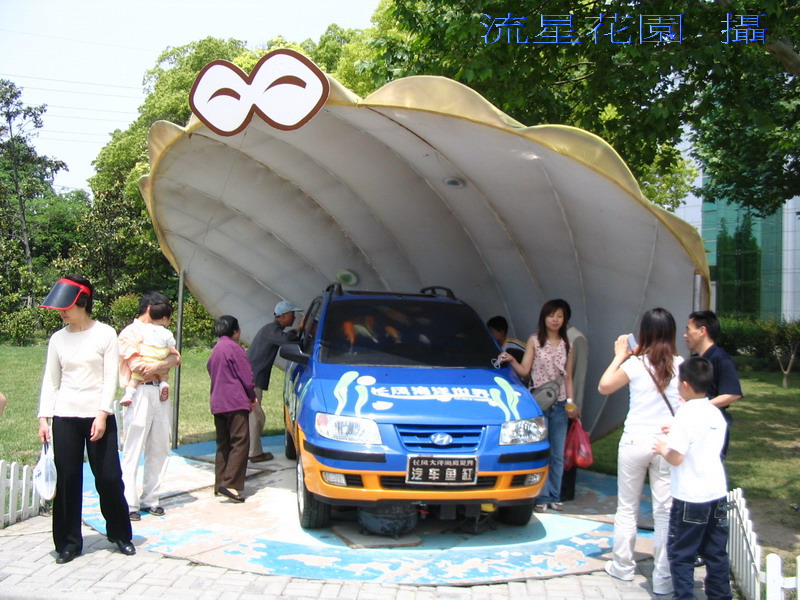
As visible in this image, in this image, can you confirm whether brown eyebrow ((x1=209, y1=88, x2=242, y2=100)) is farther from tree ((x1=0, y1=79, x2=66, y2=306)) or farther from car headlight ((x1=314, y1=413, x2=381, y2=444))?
tree ((x1=0, y1=79, x2=66, y2=306))

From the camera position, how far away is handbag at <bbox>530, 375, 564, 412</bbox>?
21.9 ft

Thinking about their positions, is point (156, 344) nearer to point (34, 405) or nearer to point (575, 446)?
point (575, 446)

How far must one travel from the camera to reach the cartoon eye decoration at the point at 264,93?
6105mm

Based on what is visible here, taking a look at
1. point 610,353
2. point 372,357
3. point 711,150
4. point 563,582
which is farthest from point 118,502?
point 711,150

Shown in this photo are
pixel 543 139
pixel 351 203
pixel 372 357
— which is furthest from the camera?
pixel 351 203

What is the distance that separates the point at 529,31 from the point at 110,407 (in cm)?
778

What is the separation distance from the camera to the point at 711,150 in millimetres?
17438

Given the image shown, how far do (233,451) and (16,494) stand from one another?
1.77 meters

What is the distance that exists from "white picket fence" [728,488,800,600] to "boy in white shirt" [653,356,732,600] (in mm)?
214

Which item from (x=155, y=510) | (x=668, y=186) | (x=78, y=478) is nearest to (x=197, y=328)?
(x=668, y=186)

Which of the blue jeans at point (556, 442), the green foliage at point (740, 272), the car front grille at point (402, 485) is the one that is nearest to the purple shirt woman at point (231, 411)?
the car front grille at point (402, 485)

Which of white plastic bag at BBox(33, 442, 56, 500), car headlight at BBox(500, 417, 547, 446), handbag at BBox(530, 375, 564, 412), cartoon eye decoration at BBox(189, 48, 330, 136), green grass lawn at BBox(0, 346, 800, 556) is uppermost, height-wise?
cartoon eye decoration at BBox(189, 48, 330, 136)

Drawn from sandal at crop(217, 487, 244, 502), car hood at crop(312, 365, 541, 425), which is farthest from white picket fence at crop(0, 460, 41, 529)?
car hood at crop(312, 365, 541, 425)

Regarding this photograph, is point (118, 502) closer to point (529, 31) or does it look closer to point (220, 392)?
point (220, 392)
